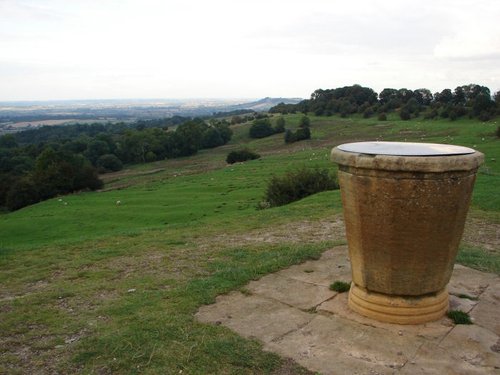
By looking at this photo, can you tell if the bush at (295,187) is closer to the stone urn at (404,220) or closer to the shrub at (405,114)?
the stone urn at (404,220)

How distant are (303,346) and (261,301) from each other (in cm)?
160

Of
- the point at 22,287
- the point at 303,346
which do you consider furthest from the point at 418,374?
the point at 22,287

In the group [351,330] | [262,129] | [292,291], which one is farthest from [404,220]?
[262,129]

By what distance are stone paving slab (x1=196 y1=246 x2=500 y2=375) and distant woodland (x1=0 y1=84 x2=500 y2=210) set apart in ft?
183

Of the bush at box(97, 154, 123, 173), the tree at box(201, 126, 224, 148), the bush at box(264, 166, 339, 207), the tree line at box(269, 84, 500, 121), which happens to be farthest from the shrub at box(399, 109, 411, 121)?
the bush at box(264, 166, 339, 207)

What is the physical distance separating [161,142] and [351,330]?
90.3 metres

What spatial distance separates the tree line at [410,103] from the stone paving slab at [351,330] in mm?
67228

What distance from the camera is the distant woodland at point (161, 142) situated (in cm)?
5891

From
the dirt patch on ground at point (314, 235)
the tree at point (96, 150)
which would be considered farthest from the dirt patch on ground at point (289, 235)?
the tree at point (96, 150)

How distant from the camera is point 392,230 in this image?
21.1 ft

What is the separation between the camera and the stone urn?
20.3 feet

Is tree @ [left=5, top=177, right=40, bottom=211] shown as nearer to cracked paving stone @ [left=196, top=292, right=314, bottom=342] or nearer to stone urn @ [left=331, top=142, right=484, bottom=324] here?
cracked paving stone @ [left=196, top=292, right=314, bottom=342]

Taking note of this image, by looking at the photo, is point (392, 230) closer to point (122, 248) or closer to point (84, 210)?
point (122, 248)

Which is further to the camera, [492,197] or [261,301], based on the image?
[492,197]
